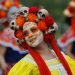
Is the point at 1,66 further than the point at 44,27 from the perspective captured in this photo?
Yes

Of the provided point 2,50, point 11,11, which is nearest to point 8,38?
point 2,50

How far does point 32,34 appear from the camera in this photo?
6.51 metres

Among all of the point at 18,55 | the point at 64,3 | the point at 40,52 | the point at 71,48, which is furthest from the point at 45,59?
the point at 64,3

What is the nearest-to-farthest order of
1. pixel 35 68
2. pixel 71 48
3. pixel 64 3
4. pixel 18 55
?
pixel 35 68 → pixel 18 55 → pixel 71 48 → pixel 64 3

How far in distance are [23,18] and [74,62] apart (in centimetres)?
72

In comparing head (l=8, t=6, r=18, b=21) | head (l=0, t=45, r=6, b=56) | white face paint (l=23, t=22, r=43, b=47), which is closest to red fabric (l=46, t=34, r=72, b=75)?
white face paint (l=23, t=22, r=43, b=47)

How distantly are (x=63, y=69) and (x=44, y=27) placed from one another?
481mm

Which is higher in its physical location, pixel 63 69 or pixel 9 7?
pixel 9 7

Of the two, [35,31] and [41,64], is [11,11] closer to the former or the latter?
[35,31]

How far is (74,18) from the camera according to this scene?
1062 centimetres

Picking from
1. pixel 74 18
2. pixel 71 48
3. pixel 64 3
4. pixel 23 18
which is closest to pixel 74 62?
pixel 23 18

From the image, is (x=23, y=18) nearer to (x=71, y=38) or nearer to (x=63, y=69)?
(x=63, y=69)

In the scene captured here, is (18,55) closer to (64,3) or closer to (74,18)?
(74,18)

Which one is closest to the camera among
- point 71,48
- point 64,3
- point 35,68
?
point 35,68
